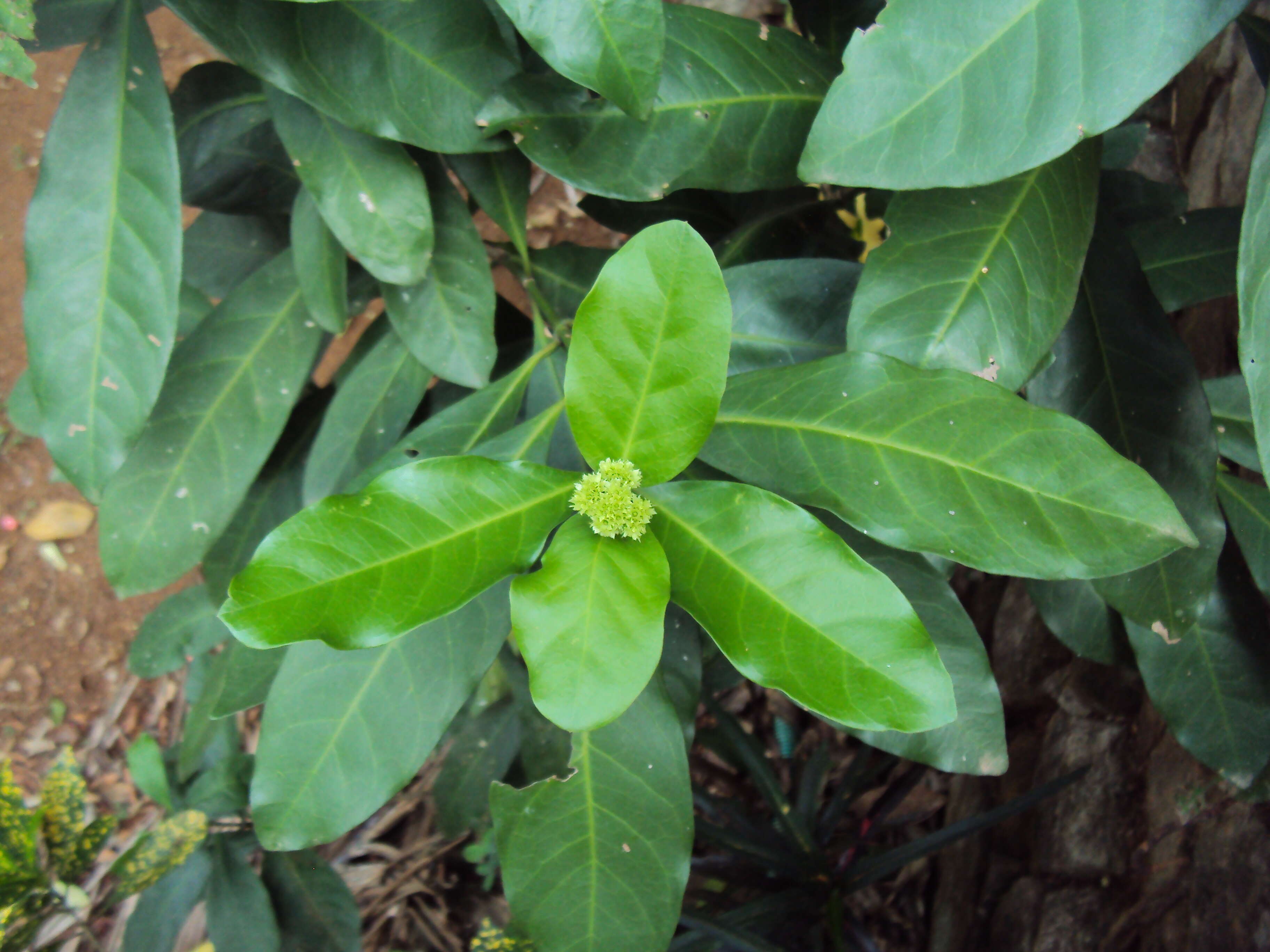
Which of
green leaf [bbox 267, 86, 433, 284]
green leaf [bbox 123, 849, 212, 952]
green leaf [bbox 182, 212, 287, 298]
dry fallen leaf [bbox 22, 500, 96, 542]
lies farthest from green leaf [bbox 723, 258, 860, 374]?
dry fallen leaf [bbox 22, 500, 96, 542]

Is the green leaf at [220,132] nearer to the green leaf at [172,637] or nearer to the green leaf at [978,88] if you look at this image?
the green leaf at [978,88]

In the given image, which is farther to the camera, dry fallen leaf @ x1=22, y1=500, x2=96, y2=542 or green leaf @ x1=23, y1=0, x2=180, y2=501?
dry fallen leaf @ x1=22, y1=500, x2=96, y2=542

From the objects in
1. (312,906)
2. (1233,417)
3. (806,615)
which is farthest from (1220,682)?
(312,906)

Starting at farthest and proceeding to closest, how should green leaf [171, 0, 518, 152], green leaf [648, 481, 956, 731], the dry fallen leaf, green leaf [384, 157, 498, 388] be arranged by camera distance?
the dry fallen leaf < green leaf [384, 157, 498, 388] < green leaf [171, 0, 518, 152] < green leaf [648, 481, 956, 731]

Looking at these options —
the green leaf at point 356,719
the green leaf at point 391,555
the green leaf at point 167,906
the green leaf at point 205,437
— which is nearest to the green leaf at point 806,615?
the green leaf at point 391,555

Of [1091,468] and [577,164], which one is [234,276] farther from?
[1091,468]

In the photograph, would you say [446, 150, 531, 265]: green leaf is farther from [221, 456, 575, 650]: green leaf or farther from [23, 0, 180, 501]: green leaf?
[221, 456, 575, 650]: green leaf

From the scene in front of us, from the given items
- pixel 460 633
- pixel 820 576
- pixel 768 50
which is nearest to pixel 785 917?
pixel 460 633
